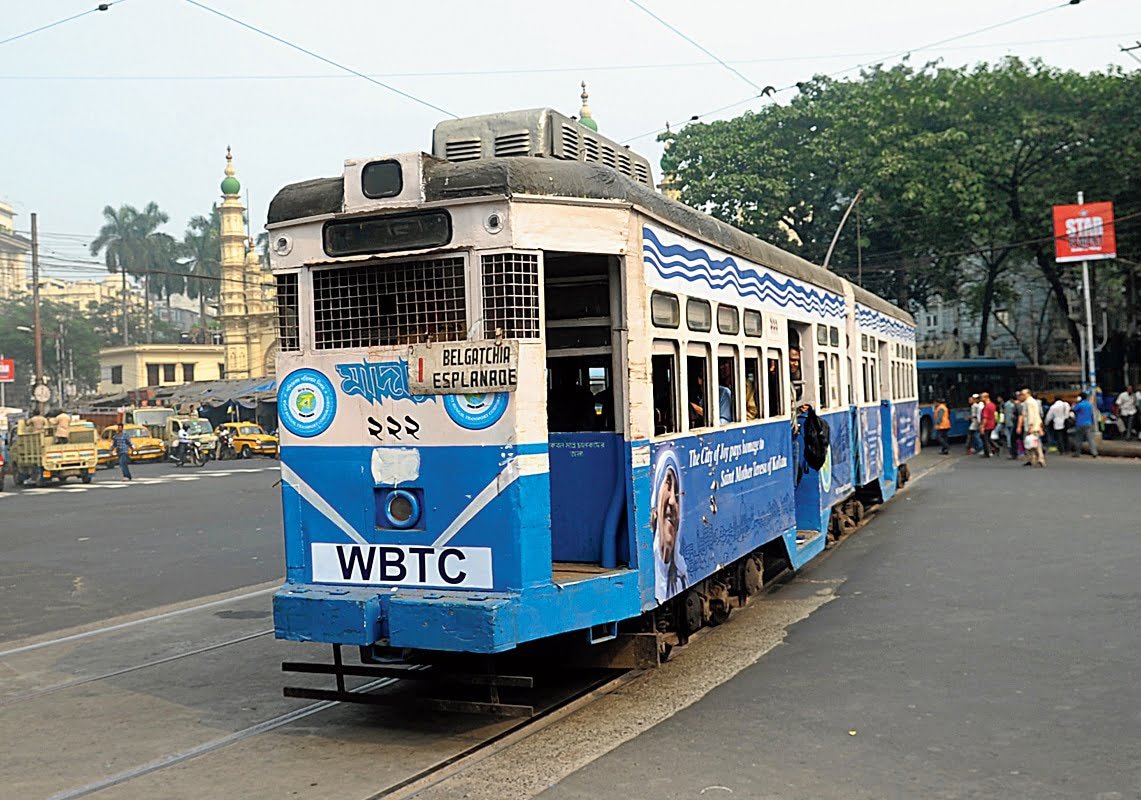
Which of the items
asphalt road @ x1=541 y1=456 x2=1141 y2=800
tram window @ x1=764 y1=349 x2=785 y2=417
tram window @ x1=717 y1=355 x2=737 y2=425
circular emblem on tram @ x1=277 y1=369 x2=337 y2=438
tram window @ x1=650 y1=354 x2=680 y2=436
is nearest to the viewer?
asphalt road @ x1=541 y1=456 x2=1141 y2=800

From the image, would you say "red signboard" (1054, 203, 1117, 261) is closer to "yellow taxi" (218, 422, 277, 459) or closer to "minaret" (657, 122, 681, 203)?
"minaret" (657, 122, 681, 203)

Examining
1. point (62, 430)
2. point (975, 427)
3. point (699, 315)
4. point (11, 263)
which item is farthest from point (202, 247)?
point (699, 315)

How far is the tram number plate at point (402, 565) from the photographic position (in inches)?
234

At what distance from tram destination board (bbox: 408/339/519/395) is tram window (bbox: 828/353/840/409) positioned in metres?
6.85

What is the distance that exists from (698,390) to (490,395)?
213 centimetres

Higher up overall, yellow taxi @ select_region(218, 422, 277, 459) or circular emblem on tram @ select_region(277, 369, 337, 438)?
circular emblem on tram @ select_region(277, 369, 337, 438)

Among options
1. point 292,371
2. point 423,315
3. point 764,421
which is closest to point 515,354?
point 423,315

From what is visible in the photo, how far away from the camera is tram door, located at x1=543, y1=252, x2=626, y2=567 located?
22.4 ft

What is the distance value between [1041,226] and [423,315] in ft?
117

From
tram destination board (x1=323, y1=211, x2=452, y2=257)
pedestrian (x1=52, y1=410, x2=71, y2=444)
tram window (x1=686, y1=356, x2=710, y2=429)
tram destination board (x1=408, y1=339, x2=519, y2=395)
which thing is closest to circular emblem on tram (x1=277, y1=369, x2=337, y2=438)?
tram destination board (x1=408, y1=339, x2=519, y2=395)

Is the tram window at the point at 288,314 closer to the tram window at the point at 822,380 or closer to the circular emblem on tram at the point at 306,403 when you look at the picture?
the circular emblem on tram at the point at 306,403

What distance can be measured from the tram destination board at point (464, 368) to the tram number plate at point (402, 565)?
852 millimetres

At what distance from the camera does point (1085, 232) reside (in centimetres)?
3014

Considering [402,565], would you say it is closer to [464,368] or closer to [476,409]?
[476,409]
